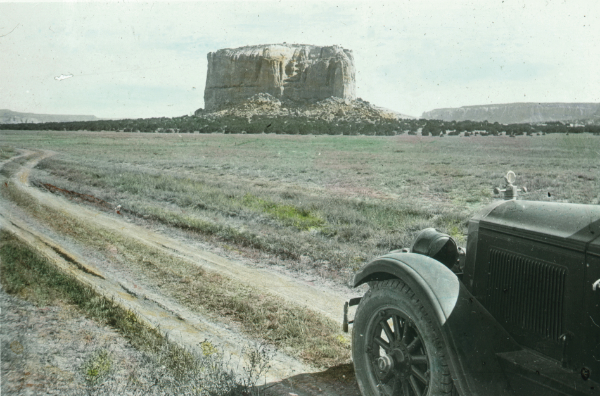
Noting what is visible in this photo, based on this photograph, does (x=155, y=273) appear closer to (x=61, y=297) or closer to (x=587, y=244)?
(x=61, y=297)

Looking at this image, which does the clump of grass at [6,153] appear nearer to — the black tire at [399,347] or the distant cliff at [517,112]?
the black tire at [399,347]

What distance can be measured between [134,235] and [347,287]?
18.4 feet

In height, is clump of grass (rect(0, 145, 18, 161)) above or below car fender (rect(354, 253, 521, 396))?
below

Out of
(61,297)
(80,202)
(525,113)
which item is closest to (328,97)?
(525,113)

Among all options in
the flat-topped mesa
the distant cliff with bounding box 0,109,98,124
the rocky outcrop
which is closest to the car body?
the distant cliff with bounding box 0,109,98,124

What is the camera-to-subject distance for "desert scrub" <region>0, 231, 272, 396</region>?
406cm

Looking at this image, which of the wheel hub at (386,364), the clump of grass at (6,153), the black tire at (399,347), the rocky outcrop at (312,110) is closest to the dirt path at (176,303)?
the black tire at (399,347)

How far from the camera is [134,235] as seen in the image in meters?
10.5

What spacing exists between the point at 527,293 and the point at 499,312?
361 mm

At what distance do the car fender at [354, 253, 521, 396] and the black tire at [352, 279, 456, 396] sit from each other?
0.09m

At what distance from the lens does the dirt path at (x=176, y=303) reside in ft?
14.8

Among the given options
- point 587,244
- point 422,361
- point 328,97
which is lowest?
point 422,361

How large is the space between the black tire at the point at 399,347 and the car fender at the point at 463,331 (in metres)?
0.09

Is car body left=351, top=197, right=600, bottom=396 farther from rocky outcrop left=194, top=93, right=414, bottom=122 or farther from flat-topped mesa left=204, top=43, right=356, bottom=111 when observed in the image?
flat-topped mesa left=204, top=43, right=356, bottom=111
